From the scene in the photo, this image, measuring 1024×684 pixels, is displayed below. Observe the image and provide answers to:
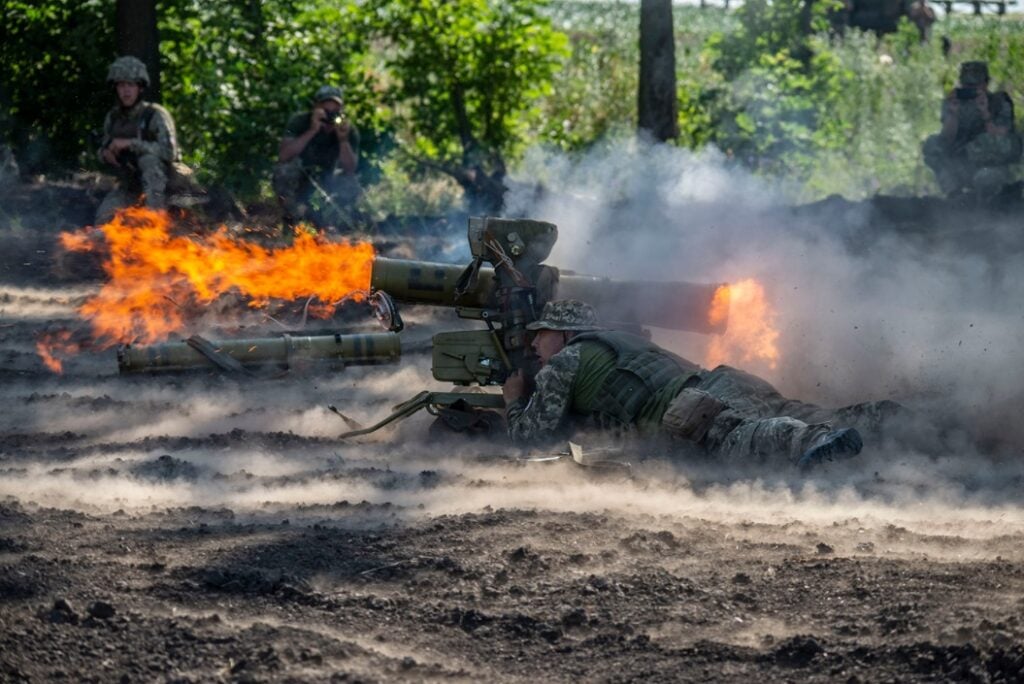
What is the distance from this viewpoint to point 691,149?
18.4 meters

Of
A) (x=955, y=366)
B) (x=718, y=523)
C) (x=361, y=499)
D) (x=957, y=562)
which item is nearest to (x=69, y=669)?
(x=361, y=499)

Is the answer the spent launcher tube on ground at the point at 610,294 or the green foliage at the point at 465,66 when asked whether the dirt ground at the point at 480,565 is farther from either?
the green foliage at the point at 465,66

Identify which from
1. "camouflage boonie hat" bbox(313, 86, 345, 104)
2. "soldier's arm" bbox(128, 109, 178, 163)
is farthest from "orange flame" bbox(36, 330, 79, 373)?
"camouflage boonie hat" bbox(313, 86, 345, 104)

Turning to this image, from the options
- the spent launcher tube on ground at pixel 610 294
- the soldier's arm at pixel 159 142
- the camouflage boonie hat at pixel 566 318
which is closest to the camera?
the camouflage boonie hat at pixel 566 318

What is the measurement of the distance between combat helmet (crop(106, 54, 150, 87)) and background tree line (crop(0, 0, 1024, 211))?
136 cm

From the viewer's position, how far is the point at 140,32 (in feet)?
50.6

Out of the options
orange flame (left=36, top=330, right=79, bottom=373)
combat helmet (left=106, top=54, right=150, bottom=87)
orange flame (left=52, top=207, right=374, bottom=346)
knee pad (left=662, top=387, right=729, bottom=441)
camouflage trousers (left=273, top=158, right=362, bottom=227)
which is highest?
combat helmet (left=106, top=54, right=150, bottom=87)

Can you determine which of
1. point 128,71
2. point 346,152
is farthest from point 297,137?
point 128,71

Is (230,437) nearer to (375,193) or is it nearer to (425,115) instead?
(375,193)

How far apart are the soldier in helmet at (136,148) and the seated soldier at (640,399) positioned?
658 cm

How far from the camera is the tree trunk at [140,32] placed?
15.4 metres

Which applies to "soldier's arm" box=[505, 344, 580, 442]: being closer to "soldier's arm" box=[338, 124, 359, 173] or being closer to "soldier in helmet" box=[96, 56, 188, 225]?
"soldier in helmet" box=[96, 56, 188, 225]

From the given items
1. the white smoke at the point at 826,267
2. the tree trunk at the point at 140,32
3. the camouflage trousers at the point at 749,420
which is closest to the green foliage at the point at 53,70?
the tree trunk at the point at 140,32

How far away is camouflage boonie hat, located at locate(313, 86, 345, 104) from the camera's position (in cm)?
1478
